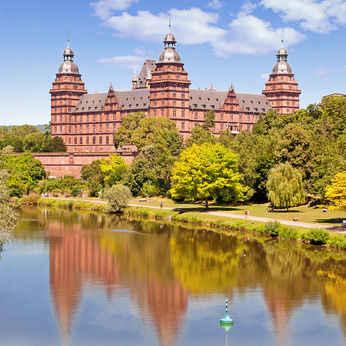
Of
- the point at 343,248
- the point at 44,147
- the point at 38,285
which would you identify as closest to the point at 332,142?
the point at 343,248

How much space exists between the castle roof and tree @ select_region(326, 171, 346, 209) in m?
84.4

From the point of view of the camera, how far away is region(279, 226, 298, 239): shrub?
53.5 metres

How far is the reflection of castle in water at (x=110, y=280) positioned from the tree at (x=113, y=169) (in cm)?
4130

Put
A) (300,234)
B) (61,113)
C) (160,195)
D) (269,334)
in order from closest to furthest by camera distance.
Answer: (269,334) → (300,234) → (160,195) → (61,113)

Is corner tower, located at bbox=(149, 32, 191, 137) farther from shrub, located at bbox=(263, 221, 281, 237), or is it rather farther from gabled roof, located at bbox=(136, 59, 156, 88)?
shrub, located at bbox=(263, 221, 281, 237)

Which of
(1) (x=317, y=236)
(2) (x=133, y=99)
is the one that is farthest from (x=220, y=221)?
(2) (x=133, y=99)

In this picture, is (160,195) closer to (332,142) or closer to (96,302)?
(332,142)

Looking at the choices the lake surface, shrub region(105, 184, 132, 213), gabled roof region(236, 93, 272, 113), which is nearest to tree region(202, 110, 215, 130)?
gabled roof region(236, 93, 272, 113)

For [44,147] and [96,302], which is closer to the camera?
[96,302]

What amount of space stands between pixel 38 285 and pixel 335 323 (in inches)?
706

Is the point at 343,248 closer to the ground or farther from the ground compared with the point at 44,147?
closer to the ground

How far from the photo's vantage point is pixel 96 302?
3503cm

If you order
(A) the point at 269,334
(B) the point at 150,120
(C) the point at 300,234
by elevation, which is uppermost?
(B) the point at 150,120

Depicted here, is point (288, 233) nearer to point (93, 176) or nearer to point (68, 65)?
point (93, 176)
